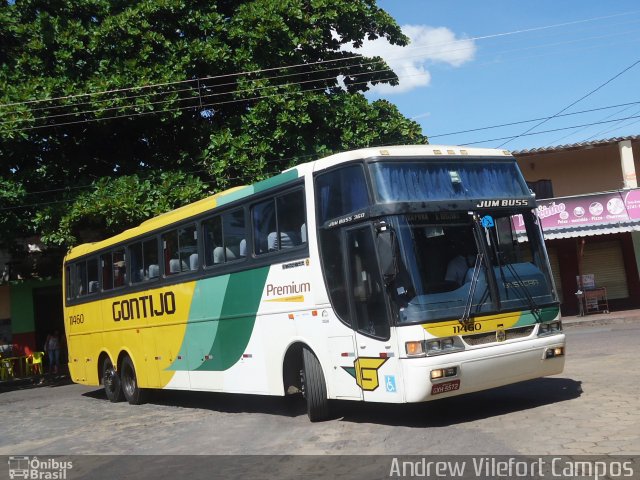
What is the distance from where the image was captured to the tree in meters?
17.1

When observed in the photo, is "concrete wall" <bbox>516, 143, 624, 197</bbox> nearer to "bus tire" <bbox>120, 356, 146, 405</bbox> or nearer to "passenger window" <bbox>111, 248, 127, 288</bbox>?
"passenger window" <bbox>111, 248, 127, 288</bbox>

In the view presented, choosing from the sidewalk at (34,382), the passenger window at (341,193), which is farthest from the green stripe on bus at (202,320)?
the sidewalk at (34,382)

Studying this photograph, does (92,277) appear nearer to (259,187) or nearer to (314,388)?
(259,187)

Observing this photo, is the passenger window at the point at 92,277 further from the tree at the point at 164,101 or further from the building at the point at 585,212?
the building at the point at 585,212

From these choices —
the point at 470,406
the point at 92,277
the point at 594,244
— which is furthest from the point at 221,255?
the point at 594,244

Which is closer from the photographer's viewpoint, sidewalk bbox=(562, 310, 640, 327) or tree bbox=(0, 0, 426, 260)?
tree bbox=(0, 0, 426, 260)

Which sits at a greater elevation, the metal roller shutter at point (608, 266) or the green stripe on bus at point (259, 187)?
the green stripe on bus at point (259, 187)

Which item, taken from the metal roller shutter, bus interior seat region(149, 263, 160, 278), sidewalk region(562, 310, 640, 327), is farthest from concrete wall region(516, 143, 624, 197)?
bus interior seat region(149, 263, 160, 278)

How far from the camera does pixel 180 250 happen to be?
12.0m

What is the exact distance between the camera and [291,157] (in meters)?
17.7

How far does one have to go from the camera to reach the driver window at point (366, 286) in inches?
311

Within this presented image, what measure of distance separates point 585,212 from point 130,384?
52.9ft

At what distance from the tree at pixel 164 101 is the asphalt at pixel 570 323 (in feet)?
21.8

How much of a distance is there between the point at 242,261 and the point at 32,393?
40.6 feet
